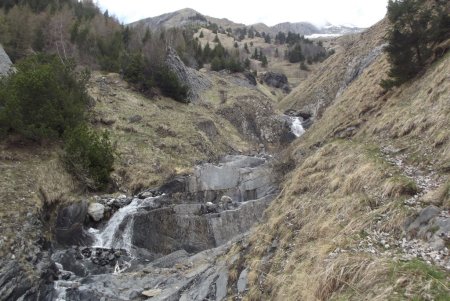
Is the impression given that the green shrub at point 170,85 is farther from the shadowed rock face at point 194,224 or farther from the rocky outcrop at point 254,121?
the shadowed rock face at point 194,224

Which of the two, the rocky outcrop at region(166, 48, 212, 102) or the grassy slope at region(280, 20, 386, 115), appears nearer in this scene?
the grassy slope at region(280, 20, 386, 115)

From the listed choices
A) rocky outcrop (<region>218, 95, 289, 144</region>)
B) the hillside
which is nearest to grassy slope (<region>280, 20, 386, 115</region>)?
the hillside

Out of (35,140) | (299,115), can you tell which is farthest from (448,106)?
(299,115)

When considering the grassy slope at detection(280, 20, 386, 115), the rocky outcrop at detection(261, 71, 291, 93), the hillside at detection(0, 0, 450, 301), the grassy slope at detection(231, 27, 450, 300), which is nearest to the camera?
the grassy slope at detection(231, 27, 450, 300)

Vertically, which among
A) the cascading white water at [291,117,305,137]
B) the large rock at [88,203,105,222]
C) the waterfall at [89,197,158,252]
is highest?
the cascading white water at [291,117,305,137]

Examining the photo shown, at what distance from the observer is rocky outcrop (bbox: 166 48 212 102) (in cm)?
5112

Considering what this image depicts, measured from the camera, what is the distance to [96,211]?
2239 centimetres

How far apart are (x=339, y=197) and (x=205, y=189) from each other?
14735 millimetres

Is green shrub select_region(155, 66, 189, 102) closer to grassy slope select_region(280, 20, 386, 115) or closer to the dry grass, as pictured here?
the dry grass

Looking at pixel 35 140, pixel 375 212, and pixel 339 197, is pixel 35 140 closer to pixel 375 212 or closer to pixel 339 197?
pixel 339 197

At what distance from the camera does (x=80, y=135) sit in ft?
78.0

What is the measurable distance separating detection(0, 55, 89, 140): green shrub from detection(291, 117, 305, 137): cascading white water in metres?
30.1

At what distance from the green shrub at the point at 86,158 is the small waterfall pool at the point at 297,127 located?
1130 inches

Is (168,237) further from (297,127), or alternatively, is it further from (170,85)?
(297,127)
